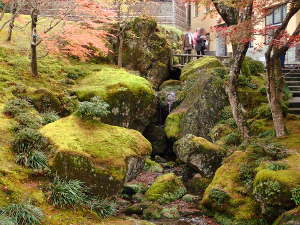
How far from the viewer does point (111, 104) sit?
14148 millimetres

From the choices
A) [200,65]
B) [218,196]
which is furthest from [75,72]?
[218,196]

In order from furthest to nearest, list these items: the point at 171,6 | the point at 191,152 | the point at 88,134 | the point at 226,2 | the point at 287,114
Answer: the point at 171,6 < the point at 287,114 < the point at 191,152 < the point at 226,2 < the point at 88,134

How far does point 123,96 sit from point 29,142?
19.3 ft

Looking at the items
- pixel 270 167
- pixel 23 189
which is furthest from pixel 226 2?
pixel 23 189

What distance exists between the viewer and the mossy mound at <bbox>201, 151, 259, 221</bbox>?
9.27m

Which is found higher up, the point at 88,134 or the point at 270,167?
the point at 88,134

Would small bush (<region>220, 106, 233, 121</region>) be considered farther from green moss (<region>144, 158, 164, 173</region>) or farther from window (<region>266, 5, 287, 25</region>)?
window (<region>266, 5, 287, 25</region>)

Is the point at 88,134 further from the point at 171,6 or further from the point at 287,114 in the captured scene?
the point at 171,6

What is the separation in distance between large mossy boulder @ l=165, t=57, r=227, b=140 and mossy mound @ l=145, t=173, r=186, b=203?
4000 mm

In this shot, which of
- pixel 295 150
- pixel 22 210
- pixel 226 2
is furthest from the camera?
pixel 226 2

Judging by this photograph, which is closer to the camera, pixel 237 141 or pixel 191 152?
pixel 191 152

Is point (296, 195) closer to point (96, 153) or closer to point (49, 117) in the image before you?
point (96, 153)

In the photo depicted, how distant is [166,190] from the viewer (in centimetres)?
1209

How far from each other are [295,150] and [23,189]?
294 inches
